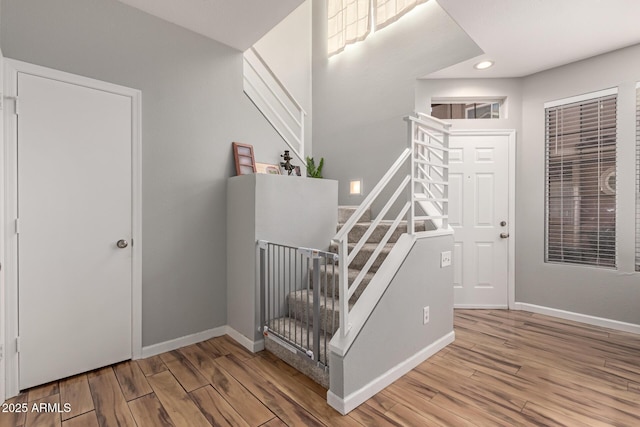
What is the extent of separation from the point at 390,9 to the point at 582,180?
9.99 feet

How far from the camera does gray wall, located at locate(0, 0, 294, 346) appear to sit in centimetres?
220

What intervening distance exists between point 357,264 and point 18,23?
3099 millimetres

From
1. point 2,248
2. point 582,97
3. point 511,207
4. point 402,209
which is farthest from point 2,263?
point 582,97

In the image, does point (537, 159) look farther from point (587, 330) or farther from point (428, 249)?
point (428, 249)

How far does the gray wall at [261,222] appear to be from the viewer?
8.51ft

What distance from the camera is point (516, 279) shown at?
12.1ft

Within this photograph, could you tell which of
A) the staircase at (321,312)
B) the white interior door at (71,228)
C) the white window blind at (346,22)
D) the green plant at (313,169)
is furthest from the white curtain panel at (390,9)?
the white interior door at (71,228)

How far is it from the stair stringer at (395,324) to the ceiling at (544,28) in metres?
1.83

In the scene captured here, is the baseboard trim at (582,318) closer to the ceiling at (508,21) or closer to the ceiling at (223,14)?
the ceiling at (508,21)

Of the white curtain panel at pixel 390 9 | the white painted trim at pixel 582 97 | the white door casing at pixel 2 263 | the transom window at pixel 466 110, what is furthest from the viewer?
the transom window at pixel 466 110

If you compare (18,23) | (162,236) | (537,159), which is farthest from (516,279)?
(18,23)

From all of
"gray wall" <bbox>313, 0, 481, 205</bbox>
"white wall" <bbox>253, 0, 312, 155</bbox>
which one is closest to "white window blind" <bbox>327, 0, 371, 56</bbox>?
"gray wall" <bbox>313, 0, 481, 205</bbox>

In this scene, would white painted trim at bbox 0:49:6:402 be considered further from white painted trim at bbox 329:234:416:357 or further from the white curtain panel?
the white curtain panel

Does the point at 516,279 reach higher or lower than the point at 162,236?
lower
